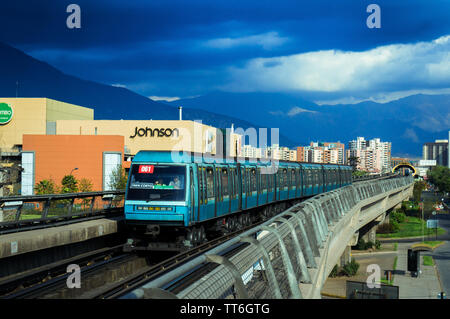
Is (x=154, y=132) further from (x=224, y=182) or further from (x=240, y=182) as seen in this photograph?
(x=224, y=182)

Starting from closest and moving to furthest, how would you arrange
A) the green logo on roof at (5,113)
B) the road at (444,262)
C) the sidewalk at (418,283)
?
the sidewalk at (418,283), the road at (444,262), the green logo on roof at (5,113)

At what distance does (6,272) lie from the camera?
1258cm

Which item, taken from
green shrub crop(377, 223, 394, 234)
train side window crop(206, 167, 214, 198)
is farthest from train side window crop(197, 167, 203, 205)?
green shrub crop(377, 223, 394, 234)

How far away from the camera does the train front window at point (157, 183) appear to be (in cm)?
1555

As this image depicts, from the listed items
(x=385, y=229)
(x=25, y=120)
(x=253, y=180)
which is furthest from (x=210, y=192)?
(x=25, y=120)

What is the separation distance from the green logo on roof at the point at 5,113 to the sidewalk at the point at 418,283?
76.8 m

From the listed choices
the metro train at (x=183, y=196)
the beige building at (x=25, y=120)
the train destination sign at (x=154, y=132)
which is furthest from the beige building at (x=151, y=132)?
the metro train at (x=183, y=196)

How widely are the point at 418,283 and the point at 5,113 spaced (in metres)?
82.9

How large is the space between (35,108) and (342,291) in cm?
7698

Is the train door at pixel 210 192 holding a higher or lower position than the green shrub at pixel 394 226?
higher

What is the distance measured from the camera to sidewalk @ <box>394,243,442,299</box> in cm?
3938

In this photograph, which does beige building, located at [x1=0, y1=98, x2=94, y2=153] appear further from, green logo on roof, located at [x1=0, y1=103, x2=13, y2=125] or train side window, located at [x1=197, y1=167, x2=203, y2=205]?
train side window, located at [x1=197, y1=167, x2=203, y2=205]

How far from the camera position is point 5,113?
99.1 metres

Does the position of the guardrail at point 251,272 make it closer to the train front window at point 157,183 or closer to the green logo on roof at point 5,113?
the train front window at point 157,183
